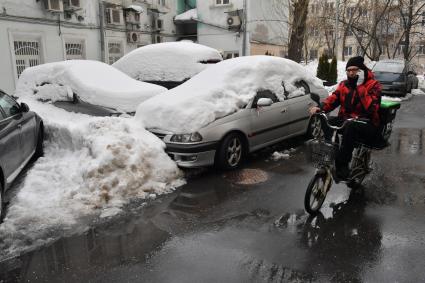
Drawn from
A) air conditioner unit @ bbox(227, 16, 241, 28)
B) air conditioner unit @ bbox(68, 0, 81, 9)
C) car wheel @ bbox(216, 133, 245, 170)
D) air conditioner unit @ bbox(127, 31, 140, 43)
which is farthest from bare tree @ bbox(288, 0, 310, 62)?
car wheel @ bbox(216, 133, 245, 170)

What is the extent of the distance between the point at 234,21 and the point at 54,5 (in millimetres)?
11025

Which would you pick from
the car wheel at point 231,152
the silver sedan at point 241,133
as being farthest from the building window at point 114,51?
the car wheel at point 231,152

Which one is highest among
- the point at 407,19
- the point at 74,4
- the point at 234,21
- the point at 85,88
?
the point at 407,19

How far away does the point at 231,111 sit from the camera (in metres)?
6.82

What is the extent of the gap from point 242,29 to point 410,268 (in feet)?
70.6

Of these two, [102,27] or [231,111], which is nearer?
[231,111]

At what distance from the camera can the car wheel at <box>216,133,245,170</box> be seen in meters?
6.52

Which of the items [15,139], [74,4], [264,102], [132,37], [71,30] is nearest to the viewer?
[15,139]

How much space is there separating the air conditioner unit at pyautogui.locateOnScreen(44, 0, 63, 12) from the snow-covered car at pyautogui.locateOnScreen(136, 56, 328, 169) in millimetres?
10195

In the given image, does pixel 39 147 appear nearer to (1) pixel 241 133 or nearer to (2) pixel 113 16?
(1) pixel 241 133

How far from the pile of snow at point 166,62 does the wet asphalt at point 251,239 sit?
5841 mm

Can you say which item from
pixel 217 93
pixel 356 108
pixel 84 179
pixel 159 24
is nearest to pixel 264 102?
pixel 217 93

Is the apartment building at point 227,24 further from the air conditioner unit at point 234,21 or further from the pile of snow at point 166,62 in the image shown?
the pile of snow at point 166,62

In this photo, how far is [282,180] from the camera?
243 inches
